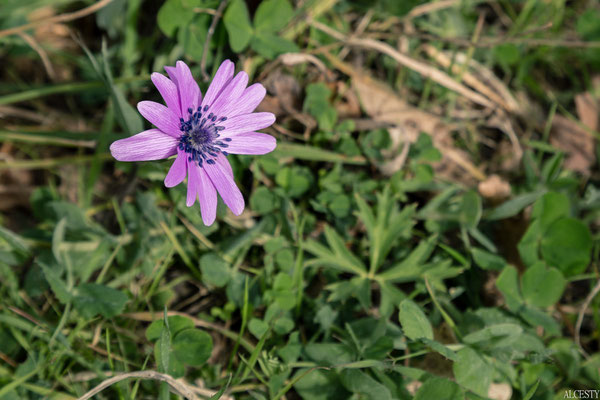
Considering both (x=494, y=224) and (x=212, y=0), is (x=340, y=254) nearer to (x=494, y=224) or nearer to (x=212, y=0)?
(x=494, y=224)

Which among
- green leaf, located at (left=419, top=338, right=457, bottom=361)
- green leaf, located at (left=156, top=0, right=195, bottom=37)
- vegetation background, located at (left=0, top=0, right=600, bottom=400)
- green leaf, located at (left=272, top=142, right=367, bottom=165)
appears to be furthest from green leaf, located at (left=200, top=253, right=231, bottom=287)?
green leaf, located at (left=156, top=0, right=195, bottom=37)

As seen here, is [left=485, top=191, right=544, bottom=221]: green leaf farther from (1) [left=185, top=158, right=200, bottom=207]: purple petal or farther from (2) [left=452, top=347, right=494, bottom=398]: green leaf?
(1) [left=185, top=158, right=200, bottom=207]: purple petal

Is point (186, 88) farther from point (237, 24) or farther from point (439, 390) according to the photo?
point (439, 390)

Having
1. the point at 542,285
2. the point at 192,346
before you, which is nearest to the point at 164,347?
the point at 192,346

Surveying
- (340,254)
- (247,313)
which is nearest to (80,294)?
(247,313)

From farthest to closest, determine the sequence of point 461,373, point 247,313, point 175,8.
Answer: point 175,8 < point 247,313 < point 461,373
